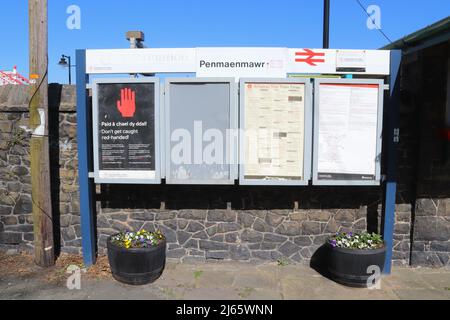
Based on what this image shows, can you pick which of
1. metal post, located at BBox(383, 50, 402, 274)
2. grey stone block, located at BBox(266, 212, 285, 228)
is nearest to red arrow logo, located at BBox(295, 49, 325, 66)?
metal post, located at BBox(383, 50, 402, 274)

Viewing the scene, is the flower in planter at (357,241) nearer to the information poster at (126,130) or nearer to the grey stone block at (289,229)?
the grey stone block at (289,229)

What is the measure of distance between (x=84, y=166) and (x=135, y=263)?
159 cm

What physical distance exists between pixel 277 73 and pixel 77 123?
9.47 ft

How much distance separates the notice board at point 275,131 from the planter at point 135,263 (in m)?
1.56

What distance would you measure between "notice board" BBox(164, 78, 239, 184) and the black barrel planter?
1780 millimetres

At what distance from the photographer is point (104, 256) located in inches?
235

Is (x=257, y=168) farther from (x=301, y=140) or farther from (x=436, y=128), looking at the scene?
(x=436, y=128)

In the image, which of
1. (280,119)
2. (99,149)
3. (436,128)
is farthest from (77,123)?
(436,128)

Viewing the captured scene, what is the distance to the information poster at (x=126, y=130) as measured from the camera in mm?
5426

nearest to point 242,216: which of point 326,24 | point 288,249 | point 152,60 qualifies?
point 288,249

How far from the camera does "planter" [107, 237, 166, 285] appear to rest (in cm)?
498

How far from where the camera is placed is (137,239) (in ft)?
17.2

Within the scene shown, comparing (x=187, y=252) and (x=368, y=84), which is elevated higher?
(x=368, y=84)

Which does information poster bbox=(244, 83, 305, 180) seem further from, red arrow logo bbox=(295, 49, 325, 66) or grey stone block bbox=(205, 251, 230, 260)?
grey stone block bbox=(205, 251, 230, 260)
